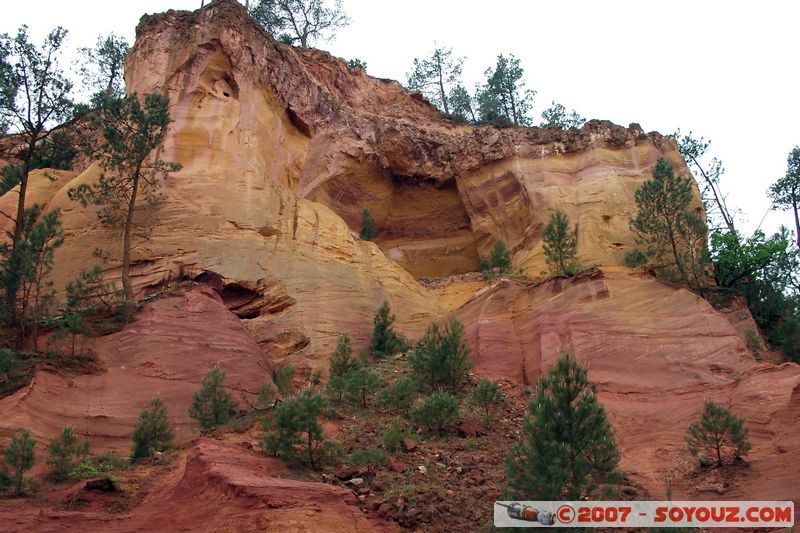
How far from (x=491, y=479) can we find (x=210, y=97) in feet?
69.5

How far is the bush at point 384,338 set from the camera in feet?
80.6

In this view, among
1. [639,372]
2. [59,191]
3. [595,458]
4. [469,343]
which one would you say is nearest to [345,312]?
[469,343]

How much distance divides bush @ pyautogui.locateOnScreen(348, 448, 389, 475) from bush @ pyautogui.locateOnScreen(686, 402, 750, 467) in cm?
643

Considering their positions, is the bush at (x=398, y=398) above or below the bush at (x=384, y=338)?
below

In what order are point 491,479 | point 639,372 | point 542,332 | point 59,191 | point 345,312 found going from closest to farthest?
point 491,479
point 639,372
point 542,332
point 345,312
point 59,191

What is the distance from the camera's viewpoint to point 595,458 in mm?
12773

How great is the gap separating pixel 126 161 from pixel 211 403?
11.4m

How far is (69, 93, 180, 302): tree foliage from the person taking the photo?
81.6ft

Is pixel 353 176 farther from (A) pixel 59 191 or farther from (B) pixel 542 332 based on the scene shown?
(B) pixel 542 332

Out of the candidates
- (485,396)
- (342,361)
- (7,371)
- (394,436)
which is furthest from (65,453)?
(485,396)

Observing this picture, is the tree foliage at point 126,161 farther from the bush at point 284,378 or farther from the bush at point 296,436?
the bush at point 296,436

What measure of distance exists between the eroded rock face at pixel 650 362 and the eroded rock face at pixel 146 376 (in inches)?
287

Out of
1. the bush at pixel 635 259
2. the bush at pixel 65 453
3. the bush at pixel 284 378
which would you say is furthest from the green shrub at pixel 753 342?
the bush at pixel 65 453

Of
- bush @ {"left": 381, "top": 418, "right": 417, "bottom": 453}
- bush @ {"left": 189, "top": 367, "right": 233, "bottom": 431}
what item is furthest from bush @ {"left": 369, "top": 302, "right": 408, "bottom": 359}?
bush @ {"left": 381, "top": 418, "right": 417, "bottom": 453}
